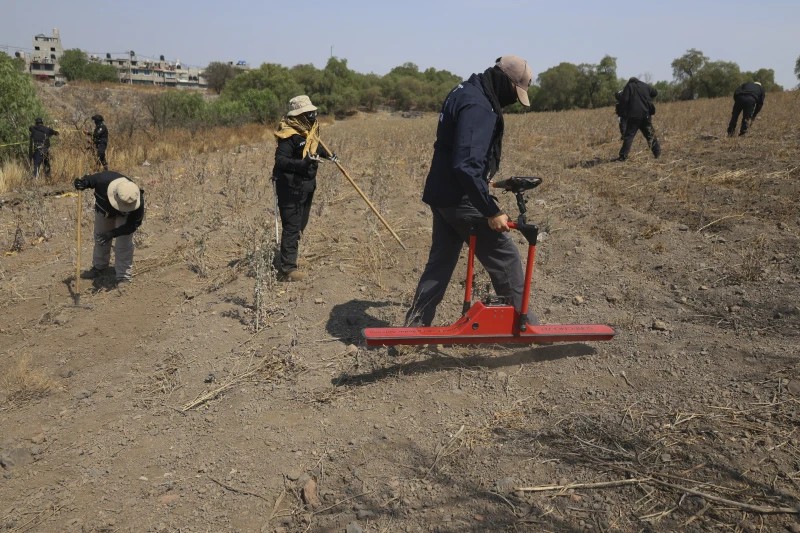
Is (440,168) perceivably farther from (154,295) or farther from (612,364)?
(154,295)

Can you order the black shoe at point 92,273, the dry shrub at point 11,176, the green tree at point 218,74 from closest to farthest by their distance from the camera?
1. the black shoe at point 92,273
2. the dry shrub at point 11,176
3. the green tree at point 218,74

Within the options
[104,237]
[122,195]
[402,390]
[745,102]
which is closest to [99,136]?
[104,237]

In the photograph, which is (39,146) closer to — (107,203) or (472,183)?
(107,203)

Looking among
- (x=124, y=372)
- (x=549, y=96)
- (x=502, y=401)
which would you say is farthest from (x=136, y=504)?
(x=549, y=96)

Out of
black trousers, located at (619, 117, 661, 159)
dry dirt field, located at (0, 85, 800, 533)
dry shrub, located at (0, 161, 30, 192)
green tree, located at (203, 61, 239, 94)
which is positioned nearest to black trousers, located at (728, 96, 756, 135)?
black trousers, located at (619, 117, 661, 159)

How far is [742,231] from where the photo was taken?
5.79 m

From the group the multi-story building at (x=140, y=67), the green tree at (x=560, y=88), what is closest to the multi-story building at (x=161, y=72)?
the multi-story building at (x=140, y=67)

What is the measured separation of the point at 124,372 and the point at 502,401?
2.83m

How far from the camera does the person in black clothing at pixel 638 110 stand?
32.6 ft

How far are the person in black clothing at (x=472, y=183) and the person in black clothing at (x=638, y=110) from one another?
734 cm

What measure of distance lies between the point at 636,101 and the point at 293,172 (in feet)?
23.1

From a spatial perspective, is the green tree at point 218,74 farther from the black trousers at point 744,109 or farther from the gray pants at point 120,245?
the gray pants at point 120,245

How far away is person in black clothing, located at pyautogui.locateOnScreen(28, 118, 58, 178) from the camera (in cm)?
1102

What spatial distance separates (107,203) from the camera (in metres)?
5.50
